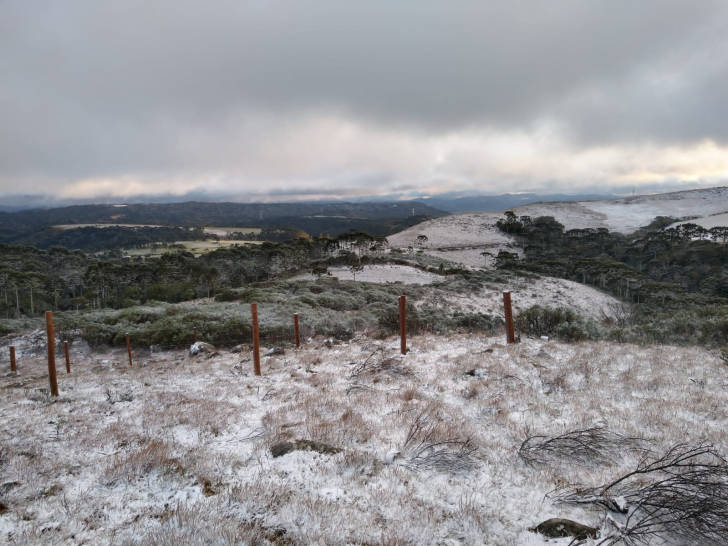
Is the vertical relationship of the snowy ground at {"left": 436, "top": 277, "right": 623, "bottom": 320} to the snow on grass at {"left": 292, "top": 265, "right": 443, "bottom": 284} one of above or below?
below

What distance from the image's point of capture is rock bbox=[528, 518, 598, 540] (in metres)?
2.41

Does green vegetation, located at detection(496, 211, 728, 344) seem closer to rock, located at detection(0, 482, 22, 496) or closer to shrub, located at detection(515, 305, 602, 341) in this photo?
shrub, located at detection(515, 305, 602, 341)

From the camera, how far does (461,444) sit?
12.4 ft

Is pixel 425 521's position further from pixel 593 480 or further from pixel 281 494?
pixel 593 480

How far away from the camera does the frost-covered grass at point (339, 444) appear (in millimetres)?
2646

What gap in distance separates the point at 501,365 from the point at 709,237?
87.0 meters

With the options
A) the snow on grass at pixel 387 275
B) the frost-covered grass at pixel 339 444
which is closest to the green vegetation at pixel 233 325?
the frost-covered grass at pixel 339 444

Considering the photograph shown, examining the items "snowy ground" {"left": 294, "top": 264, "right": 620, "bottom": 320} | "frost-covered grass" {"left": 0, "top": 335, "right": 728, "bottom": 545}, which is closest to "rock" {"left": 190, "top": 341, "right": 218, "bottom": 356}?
"frost-covered grass" {"left": 0, "top": 335, "right": 728, "bottom": 545}

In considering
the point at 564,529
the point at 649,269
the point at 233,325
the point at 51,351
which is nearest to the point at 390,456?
the point at 564,529

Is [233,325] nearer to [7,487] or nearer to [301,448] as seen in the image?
[7,487]

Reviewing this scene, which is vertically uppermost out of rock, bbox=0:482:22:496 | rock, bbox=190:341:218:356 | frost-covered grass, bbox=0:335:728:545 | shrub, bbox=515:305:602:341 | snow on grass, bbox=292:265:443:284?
rock, bbox=0:482:22:496

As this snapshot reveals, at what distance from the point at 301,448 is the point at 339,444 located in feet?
1.47

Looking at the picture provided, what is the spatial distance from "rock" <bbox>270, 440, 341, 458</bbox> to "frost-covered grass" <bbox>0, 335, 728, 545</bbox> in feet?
0.27

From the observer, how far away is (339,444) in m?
3.94
